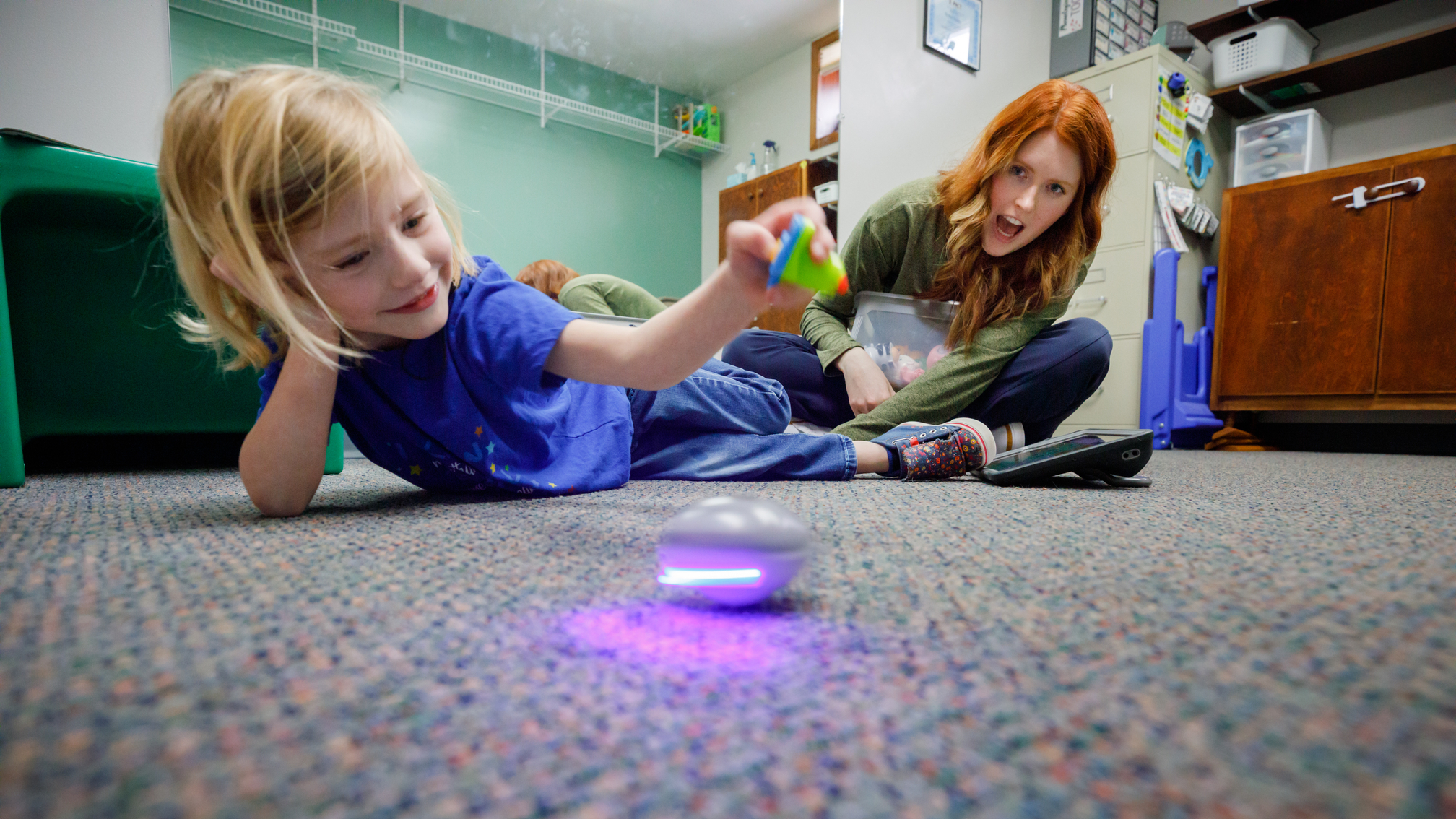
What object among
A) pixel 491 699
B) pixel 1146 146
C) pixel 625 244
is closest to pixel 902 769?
pixel 491 699

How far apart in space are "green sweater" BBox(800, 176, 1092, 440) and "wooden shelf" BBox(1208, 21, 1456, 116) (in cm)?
169

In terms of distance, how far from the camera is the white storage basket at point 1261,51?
6.63 feet

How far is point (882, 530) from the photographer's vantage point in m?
0.47

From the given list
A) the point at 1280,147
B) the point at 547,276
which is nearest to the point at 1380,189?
the point at 1280,147

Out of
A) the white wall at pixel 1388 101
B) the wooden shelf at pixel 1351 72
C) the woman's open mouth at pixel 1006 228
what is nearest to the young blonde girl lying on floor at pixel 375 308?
the woman's open mouth at pixel 1006 228

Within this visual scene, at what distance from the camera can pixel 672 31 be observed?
2125 mm

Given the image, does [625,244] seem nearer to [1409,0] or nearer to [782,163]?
[782,163]

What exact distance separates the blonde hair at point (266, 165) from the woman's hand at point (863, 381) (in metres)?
0.67

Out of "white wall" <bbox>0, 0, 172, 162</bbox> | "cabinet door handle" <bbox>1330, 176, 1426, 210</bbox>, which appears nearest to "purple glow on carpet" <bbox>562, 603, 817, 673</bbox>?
"white wall" <bbox>0, 0, 172, 162</bbox>

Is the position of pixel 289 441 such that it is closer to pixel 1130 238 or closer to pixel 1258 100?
pixel 1130 238

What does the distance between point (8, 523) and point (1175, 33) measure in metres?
2.77

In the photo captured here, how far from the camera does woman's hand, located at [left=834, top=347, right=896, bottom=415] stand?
3.22ft

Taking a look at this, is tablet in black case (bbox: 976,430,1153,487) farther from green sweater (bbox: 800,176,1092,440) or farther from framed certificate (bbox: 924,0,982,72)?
framed certificate (bbox: 924,0,982,72)

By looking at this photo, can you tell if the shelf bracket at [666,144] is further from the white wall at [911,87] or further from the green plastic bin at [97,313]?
the green plastic bin at [97,313]
